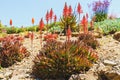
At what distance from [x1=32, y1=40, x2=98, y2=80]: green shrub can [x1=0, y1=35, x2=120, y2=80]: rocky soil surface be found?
24cm

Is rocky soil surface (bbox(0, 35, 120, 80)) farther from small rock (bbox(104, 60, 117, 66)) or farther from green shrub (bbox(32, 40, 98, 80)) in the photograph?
green shrub (bbox(32, 40, 98, 80))

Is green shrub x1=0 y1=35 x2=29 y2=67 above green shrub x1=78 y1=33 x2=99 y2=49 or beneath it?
beneath

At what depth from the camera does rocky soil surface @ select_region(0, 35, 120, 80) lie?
8.60 meters

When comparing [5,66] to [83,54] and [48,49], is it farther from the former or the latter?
[83,54]

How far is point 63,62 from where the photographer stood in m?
9.02

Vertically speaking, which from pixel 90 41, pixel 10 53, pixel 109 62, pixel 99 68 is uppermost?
pixel 90 41

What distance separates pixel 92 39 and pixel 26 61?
248cm

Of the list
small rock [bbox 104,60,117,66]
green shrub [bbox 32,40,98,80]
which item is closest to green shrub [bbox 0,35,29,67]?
green shrub [bbox 32,40,98,80]

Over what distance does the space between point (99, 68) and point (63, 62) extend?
2.98 feet

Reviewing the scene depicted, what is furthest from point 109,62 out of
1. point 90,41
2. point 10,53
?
point 10,53

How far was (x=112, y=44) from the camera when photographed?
40.6 feet

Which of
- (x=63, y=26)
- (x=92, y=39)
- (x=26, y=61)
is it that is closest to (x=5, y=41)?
(x=26, y=61)

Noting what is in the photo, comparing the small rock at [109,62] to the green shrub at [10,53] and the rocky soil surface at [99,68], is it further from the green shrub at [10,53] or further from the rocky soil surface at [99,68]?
the green shrub at [10,53]

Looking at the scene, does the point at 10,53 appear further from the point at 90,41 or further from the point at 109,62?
the point at 109,62
